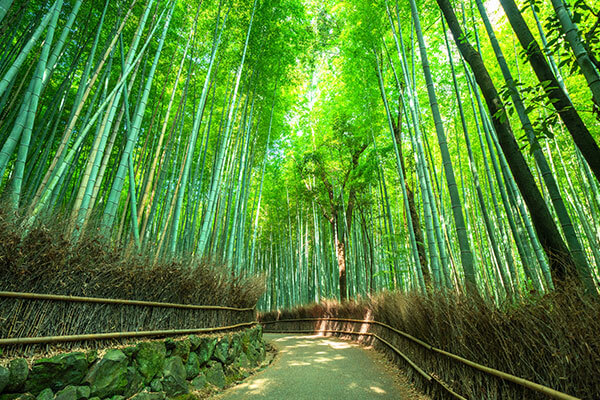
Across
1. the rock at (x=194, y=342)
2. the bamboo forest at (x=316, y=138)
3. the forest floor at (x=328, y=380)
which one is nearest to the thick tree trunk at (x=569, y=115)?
the bamboo forest at (x=316, y=138)

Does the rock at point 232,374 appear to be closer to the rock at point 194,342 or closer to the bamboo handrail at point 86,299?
the rock at point 194,342

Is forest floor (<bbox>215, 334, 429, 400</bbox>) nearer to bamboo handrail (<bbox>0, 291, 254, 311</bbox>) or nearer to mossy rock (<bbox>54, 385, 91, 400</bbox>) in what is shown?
bamboo handrail (<bbox>0, 291, 254, 311</bbox>)

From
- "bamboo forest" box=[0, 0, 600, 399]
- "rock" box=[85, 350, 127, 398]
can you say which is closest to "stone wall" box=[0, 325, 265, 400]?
"rock" box=[85, 350, 127, 398]

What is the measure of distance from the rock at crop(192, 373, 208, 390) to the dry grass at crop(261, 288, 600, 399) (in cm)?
208

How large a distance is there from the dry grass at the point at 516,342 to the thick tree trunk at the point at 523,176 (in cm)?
50

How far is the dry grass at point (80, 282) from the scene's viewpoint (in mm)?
1603

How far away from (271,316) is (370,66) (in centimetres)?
990

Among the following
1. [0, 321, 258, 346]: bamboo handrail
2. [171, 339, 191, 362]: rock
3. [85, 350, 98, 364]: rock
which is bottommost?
[171, 339, 191, 362]: rock

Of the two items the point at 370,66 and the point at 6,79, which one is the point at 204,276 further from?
the point at 370,66

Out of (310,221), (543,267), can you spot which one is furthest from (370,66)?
(310,221)

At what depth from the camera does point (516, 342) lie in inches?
56.6

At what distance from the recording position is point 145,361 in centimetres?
224

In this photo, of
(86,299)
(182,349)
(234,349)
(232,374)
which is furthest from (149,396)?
(234,349)

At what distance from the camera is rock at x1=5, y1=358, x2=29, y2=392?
4.76 feet
